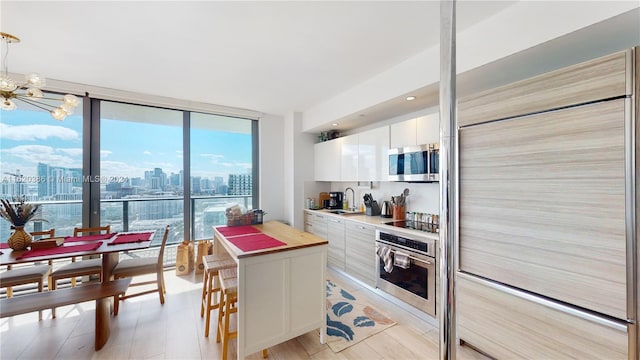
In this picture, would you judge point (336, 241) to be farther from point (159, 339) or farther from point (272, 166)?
point (159, 339)

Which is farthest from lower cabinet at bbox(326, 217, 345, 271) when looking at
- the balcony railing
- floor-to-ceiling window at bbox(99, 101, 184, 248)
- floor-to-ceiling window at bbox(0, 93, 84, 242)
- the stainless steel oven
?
floor-to-ceiling window at bbox(0, 93, 84, 242)

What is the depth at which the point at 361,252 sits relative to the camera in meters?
3.04

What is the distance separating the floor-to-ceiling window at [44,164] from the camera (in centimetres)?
288

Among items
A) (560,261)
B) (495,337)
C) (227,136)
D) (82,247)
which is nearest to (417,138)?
(560,261)

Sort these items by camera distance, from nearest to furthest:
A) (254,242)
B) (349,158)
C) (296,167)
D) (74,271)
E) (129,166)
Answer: (254,242)
(74,271)
(129,166)
(349,158)
(296,167)

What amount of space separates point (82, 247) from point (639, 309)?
152 inches

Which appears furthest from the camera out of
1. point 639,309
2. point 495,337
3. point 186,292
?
Answer: point 186,292

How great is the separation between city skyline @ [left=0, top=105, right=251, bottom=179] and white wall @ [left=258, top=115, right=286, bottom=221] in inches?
11.8

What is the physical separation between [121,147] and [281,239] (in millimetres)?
2929

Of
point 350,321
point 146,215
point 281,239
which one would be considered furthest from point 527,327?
point 146,215

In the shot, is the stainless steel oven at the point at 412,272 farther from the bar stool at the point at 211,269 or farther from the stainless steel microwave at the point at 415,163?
the bar stool at the point at 211,269

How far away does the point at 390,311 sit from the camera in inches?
99.8

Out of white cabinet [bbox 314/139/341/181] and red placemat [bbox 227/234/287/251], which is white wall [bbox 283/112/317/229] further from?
red placemat [bbox 227/234/287/251]

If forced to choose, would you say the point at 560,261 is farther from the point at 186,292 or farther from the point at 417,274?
the point at 186,292
